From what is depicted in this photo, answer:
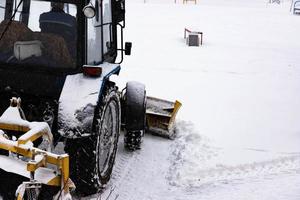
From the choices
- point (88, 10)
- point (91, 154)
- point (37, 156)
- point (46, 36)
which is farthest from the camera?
point (46, 36)

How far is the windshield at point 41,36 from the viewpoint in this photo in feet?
14.6

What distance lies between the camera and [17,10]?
460cm

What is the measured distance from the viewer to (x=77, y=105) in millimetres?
4082

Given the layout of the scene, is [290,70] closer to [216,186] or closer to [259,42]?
[259,42]

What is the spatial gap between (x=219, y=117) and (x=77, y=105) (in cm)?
400

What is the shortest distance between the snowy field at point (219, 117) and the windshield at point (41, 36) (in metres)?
1.40

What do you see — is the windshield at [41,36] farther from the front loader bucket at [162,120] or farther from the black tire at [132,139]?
the front loader bucket at [162,120]

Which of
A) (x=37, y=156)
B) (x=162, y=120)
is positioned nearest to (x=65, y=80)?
(x=37, y=156)

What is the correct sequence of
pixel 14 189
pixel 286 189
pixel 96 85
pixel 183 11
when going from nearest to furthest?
pixel 14 189
pixel 96 85
pixel 286 189
pixel 183 11

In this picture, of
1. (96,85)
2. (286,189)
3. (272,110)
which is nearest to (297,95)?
(272,110)

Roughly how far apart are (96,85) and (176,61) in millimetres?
8201

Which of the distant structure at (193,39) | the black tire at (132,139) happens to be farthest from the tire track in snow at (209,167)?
the distant structure at (193,39)

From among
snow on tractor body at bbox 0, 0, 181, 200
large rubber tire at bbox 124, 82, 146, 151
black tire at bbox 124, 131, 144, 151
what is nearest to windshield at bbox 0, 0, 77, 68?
snow on tractor body at bbox 0, 0, 181, 200

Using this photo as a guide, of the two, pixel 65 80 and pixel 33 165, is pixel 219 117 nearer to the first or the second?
pixel 65 80
